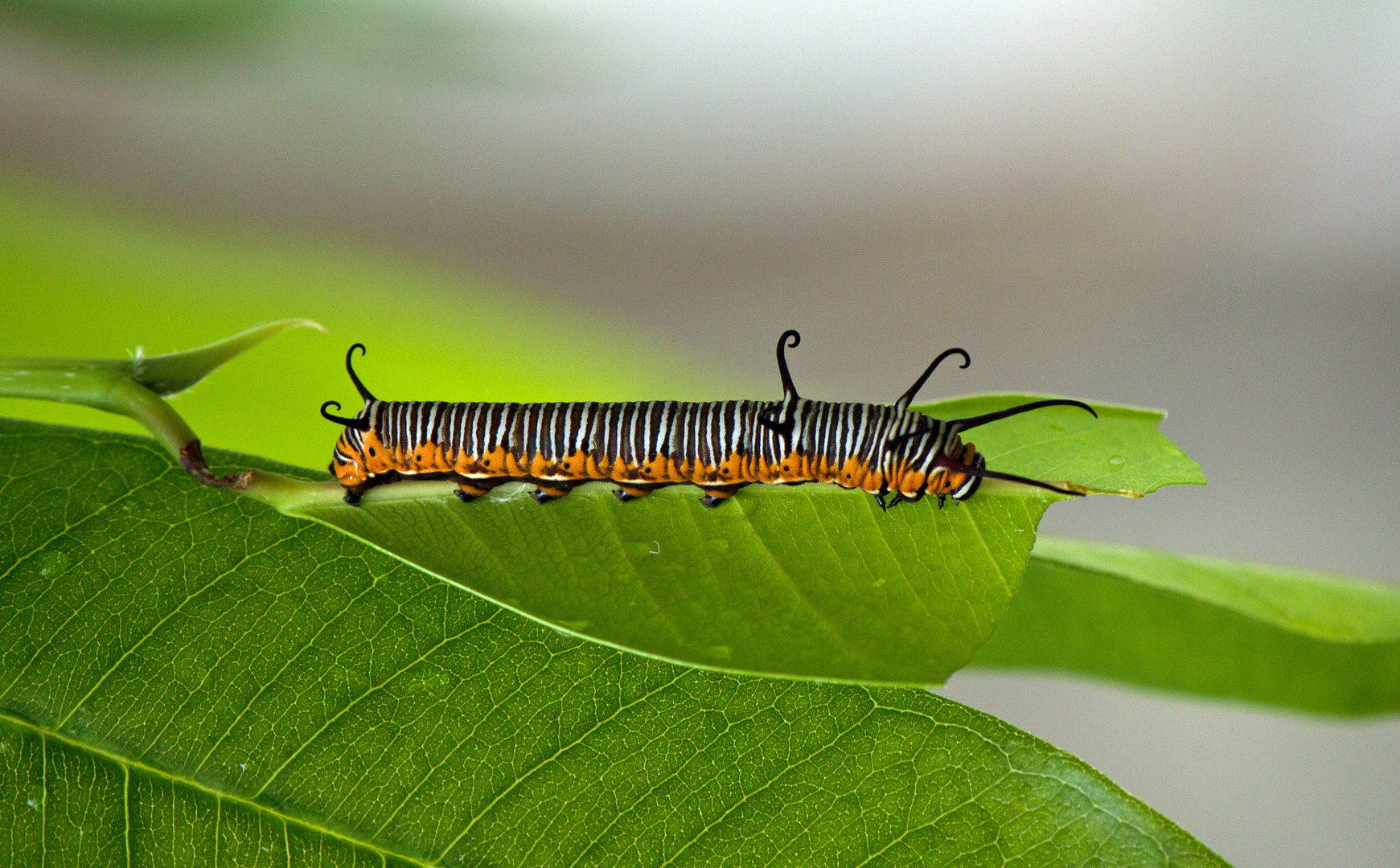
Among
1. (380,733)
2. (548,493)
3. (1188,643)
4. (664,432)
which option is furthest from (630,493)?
(1188,643)

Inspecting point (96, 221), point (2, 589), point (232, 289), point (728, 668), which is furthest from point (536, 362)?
point (728, 668)

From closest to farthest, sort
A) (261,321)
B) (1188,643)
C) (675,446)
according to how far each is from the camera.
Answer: (675,446), (1188,643), (261,321)

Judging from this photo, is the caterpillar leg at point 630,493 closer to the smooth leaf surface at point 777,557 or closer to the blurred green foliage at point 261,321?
the smooth leaf surface at point 777,557

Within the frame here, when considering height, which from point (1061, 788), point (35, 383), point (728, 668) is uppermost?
point (35, 383)

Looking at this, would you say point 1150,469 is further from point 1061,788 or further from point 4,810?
A: point 4,810

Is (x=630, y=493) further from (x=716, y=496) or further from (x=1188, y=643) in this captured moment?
(x=1188, y=643)

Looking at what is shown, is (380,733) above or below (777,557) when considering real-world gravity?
below
